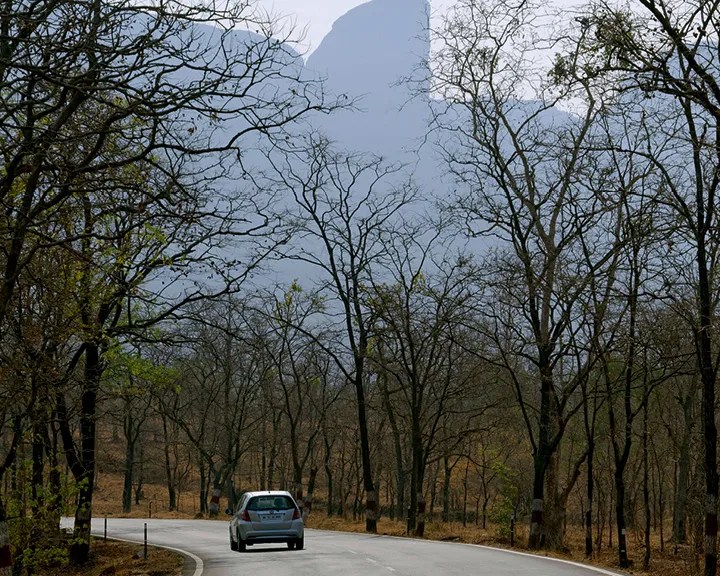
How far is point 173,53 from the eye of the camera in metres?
10.4

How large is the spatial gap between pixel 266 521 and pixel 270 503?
494 millimetres

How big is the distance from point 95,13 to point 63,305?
6501 mm

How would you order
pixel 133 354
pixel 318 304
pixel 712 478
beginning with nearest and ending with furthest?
pixel 712 478
pixel 133 354
pixel 318 304

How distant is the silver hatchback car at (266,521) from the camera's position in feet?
82.9

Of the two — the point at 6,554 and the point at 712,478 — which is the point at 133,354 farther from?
the point at 712,478

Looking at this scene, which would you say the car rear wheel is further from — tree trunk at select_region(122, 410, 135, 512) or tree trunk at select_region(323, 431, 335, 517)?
tree trunk at select_region(122, 410, 135, 512)

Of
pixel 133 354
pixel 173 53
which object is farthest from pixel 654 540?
pixel 173 53

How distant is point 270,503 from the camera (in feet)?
83.3

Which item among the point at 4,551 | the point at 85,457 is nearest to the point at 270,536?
the point at 85,457

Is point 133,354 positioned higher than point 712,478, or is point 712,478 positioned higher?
point 133,354

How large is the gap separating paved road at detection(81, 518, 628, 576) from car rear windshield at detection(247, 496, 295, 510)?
3.72 feet

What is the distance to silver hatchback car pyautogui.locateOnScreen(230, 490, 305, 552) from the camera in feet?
82.9

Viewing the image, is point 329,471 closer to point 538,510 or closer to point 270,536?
point 538,510

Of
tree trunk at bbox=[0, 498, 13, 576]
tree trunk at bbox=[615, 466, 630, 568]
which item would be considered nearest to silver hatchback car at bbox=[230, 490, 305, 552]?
tree trunk at bbox=[615, 466, 630, 568]
